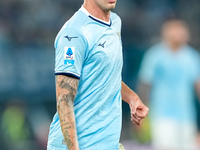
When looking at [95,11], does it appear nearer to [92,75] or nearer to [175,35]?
[92,75]

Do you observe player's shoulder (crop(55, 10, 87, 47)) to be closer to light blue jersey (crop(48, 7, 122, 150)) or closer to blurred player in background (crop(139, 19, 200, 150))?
light blue jersey (crop(48, 7, 122, 150))

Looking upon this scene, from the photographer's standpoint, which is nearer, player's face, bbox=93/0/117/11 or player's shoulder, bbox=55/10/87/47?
player's shoulder, bbox=55/10/87/47

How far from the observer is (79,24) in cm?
390

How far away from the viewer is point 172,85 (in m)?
8.10

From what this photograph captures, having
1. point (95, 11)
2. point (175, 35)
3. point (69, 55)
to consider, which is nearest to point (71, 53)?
point (69, 55)

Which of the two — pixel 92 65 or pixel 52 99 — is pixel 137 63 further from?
pixel 92 65

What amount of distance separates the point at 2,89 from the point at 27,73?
542mm

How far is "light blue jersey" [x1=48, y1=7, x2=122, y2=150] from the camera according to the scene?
12.4ft

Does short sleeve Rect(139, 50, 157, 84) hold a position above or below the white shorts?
above

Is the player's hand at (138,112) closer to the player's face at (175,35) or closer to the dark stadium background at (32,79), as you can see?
the player's face at (175,35)

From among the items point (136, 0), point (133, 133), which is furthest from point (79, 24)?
point (136, 0)

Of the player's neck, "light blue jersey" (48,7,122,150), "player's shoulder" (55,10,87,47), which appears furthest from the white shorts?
"player's shoulder" (55,10,87,47)

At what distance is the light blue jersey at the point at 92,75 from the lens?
3.79m

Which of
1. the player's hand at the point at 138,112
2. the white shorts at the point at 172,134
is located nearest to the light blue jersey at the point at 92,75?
the player's hand at the point at 138,112
